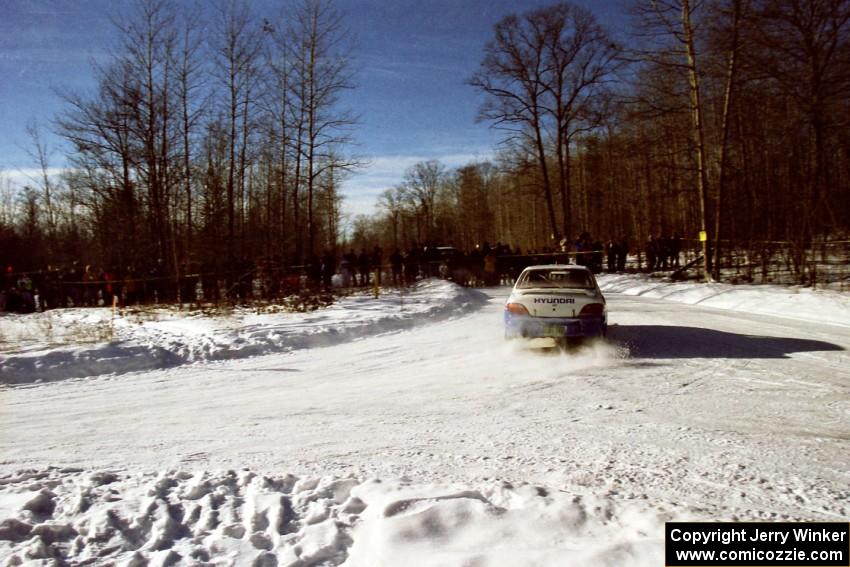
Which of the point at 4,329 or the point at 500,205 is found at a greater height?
the point at 500,205

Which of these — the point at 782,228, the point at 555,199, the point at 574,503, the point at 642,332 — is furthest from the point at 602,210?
the point at 574,503

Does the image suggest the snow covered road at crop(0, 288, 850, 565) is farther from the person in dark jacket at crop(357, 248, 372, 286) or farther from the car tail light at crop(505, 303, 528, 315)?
the person in dark jacket at crop(357, 248, 372, 286)

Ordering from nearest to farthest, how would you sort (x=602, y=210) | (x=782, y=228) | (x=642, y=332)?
1. (x=642, y=332)
2. (x=782, y=228)
3. (x=602, y=210)

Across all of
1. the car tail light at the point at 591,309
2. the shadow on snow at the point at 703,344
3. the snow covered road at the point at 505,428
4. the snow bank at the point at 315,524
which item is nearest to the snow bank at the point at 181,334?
the snow covered road at the point at 505,428

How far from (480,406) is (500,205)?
236 ft

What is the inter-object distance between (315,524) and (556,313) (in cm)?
611

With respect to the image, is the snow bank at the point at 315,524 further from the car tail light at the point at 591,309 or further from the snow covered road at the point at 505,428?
the car tail light at the point at 591,309

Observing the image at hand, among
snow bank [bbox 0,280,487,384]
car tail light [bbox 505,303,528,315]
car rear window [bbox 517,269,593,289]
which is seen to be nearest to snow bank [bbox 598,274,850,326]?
car rear window [bbox 517,269,593,289]

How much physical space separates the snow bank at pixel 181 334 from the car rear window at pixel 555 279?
4490mm

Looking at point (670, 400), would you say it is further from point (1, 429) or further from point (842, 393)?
point (1, 429)

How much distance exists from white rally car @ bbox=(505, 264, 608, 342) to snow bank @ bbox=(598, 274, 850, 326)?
683cm

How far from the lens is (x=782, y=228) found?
1853 centimetres

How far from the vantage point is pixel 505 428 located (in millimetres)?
5207

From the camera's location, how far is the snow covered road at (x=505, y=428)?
138 inches
